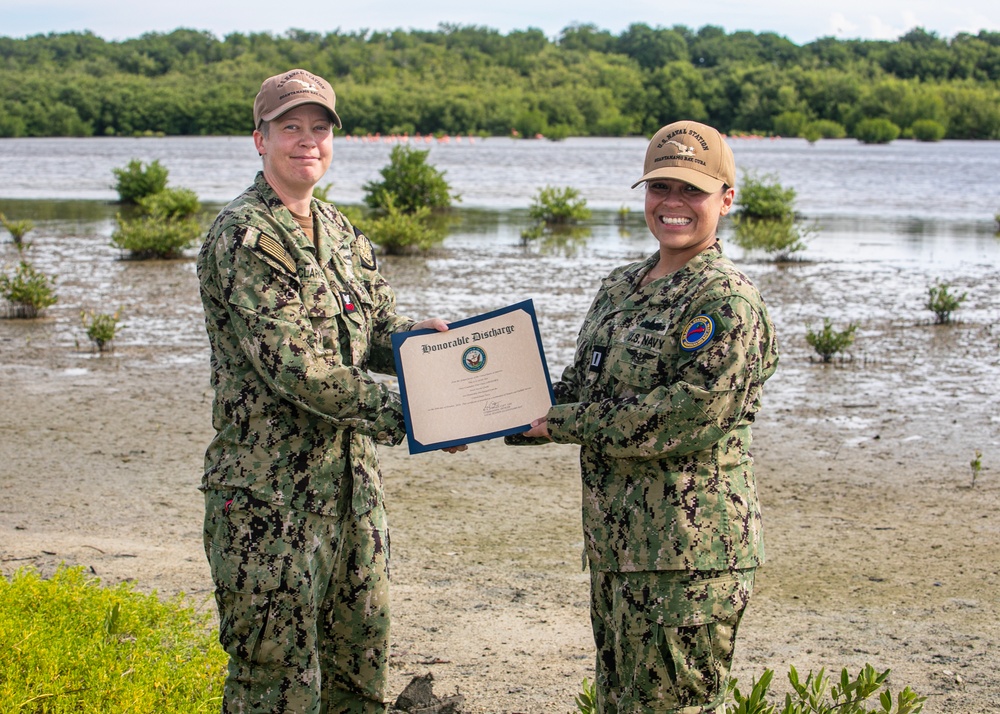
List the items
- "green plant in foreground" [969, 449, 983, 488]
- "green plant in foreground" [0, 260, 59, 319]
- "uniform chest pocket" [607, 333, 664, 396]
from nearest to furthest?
"uniform chest pocket" [607, 333, 664, 396] < "green plant in foreground" [969, 449, 983, 488] < "green plant in foreground" [0, 260, 59, 319]

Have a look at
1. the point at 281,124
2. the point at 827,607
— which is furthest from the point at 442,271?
the point at 281,124

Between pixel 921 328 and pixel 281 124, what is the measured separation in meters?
10.5

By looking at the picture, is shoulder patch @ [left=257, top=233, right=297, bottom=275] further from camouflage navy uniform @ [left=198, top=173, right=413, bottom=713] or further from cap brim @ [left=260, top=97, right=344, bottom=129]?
cap brim @ [left=260, top=97, right=344, bottom=129]

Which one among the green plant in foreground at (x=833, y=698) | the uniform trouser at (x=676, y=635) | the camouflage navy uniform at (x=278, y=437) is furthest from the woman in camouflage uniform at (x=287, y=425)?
the green plant in foreground at (x=833, y=698)

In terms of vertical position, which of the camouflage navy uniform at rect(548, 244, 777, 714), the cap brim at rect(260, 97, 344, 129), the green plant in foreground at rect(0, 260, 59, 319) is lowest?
the green plant in foreground at rect(0, 260, 59, 319)

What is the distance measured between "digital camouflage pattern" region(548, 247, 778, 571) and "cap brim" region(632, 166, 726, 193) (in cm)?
19

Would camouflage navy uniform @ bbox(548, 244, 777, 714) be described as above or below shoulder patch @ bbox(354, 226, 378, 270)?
below

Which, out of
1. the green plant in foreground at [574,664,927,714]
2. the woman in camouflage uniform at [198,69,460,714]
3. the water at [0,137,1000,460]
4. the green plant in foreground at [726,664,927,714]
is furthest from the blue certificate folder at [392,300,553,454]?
the water at [0,137,1000,460]

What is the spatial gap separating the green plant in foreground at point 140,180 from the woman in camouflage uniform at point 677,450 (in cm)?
2450

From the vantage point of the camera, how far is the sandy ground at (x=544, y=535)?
4.58m

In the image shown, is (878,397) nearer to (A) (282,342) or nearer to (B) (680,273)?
(B) (680,273)

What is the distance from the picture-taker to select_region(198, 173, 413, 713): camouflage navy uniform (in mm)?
3021

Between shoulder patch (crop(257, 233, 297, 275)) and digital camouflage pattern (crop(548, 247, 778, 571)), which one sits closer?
digital camouflage pattern (crop(548, 247, 778, 571))

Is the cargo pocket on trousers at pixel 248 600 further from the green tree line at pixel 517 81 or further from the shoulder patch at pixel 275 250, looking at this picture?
the green tree line at pixel 517 81
